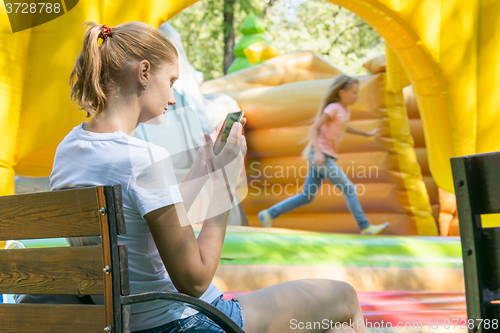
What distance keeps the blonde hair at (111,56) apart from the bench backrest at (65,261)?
241 mm

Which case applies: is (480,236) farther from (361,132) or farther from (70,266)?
(361,132)

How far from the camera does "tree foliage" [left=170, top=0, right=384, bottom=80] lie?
30.1ft

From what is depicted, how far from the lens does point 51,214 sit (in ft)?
2.50

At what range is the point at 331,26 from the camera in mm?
9914

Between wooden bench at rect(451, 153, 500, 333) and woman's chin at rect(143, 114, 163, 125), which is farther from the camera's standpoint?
woman's chin at rect(143, 114, 163, 125)

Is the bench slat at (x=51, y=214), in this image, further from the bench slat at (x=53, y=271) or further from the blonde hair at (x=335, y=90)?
the blonde hair at (x=335, y=90)

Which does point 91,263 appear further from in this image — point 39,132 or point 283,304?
point 39,132

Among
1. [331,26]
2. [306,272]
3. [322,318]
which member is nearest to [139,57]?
[322,318]

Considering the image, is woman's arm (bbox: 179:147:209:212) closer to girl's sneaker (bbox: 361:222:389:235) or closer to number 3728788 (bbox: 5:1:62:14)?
number 3728788 (bbox: 5:1:62:14)

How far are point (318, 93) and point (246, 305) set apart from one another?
10.3ft

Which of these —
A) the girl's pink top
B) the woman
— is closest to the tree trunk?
the girl's pink top

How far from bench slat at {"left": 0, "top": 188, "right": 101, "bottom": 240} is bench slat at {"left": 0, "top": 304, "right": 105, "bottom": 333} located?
0.38 feet

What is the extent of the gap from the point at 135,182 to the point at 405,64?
1.87 meters

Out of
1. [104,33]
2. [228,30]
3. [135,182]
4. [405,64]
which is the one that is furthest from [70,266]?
[228,30]
